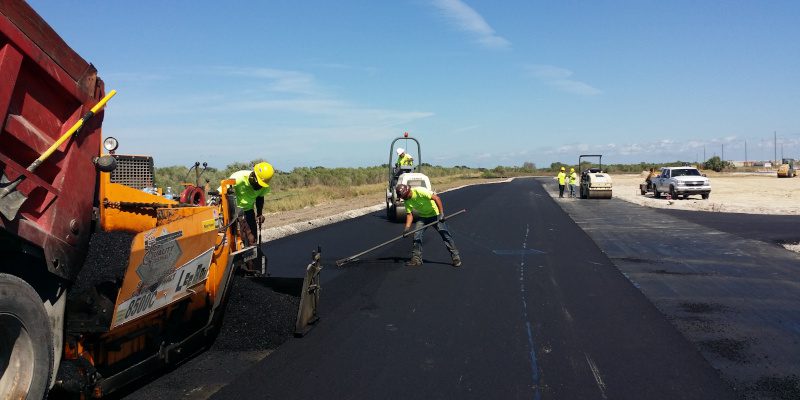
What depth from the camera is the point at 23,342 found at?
11.5 ft

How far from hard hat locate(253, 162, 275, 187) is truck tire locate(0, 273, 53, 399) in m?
4.68

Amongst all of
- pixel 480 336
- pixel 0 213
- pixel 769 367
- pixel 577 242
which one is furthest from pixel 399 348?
pixel 577 242

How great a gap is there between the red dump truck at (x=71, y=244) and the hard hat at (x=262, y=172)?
8.89ft

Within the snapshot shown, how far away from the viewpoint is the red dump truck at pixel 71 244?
3.44 meters

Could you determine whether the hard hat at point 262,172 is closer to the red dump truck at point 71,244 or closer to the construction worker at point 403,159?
the red dump truck at point 71,244

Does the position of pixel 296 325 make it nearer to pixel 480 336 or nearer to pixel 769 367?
pixel 480 336

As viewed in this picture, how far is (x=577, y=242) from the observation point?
1504cm

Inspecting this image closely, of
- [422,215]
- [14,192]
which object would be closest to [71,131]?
[14,192]

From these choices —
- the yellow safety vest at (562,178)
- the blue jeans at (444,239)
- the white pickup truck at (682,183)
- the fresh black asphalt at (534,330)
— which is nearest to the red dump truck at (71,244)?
the fresh black asphalt at (534,330)

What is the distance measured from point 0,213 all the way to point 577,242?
43.2ft

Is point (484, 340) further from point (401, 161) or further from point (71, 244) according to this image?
point (401, 161)

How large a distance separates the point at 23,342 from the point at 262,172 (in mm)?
4874

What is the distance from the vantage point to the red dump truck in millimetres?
3443

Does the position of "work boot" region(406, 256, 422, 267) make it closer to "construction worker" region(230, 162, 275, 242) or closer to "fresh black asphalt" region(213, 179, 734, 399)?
"fresh black asphalt" region(213, 179, 734, 399)
